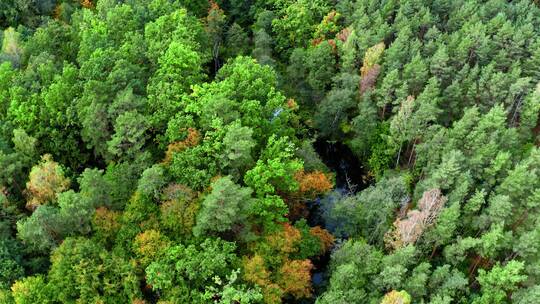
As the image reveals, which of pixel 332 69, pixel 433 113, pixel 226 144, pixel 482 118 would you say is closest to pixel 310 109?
pixel 332 69

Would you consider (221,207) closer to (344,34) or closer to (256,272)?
(256,272)

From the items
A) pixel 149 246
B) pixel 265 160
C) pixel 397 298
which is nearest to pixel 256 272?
pixel 149 246

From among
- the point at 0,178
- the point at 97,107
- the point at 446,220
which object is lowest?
the point at 446,220

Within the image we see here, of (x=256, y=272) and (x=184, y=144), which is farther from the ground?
(x=184, y=144)

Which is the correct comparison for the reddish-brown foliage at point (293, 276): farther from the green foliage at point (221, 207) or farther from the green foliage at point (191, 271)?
the green foliage at point (221, 207)

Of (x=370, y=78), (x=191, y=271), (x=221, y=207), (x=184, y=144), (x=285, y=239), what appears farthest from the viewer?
(x=370, y=78)

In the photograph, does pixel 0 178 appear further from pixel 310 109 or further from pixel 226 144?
pixel 310 109

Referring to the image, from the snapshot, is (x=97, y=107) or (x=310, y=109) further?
(x=310, y=109)
